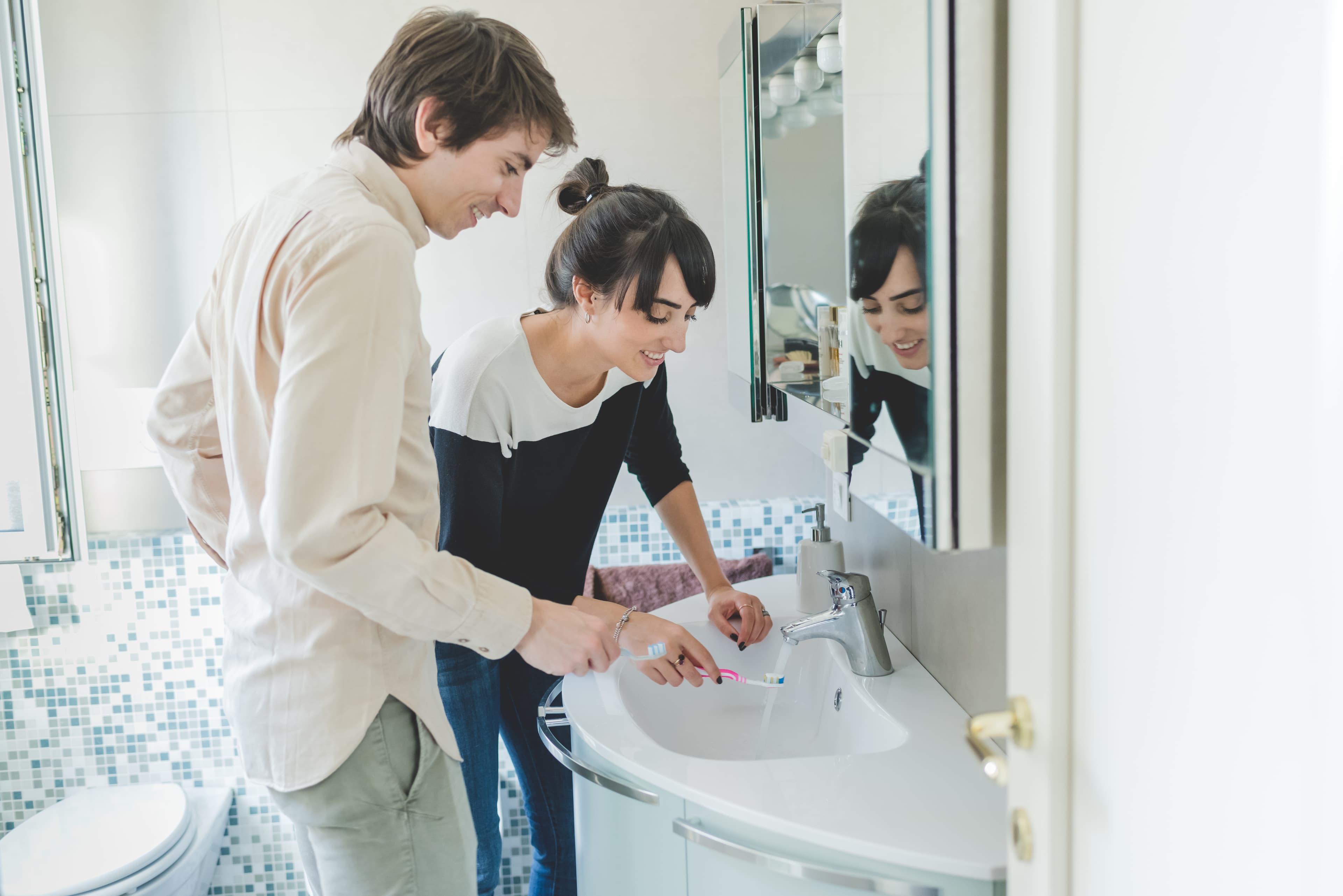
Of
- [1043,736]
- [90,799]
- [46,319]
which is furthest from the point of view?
[90,799]

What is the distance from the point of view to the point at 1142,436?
542 millimetres

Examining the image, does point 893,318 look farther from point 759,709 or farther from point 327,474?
point 759,709

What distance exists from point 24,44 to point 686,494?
57.6 inches

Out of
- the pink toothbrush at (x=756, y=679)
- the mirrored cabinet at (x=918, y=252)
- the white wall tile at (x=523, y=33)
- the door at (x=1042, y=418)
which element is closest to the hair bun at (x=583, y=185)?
the mirrored cabinet at (x=918, y=252)

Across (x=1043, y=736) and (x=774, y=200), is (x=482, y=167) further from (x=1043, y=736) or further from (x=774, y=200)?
(x=1043, y=736)

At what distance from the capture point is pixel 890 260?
2.61ft

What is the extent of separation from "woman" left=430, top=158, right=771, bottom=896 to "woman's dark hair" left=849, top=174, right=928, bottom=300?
514mm

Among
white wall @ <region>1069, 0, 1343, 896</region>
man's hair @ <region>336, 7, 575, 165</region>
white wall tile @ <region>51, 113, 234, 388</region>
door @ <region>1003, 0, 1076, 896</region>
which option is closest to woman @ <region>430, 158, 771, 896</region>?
man's hair @ <region>336, 7, 575, 165</region>

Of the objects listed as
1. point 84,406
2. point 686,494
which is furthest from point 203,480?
point 84,406

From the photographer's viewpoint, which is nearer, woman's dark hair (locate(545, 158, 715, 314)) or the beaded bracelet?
the beaded bracelet

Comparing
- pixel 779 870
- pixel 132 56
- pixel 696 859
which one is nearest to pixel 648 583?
pixel 696 859

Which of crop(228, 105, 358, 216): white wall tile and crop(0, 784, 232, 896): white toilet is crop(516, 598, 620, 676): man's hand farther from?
crop(228, 105, 358, 216): white wall tile

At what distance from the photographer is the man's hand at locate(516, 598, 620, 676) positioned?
100 cm

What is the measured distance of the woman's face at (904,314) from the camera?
720 mm
